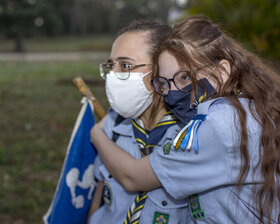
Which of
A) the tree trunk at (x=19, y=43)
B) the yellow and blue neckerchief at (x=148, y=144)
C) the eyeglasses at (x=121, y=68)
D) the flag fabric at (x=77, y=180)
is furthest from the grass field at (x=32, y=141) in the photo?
the tree trunk at (x=19, y=43)

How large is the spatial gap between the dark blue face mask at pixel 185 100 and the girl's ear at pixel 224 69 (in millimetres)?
78

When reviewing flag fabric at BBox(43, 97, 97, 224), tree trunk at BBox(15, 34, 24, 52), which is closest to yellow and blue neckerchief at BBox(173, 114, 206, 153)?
flag fabric at BBox(43, 97, 97, 224)

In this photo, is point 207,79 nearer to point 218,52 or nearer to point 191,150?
point 218,52

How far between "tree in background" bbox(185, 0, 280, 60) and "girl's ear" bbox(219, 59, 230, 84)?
16.8 feet

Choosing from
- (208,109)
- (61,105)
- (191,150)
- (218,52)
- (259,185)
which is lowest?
(61,105)

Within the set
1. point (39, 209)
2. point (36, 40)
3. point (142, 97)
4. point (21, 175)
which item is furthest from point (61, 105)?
point (36, 40)

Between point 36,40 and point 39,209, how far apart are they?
121 feet

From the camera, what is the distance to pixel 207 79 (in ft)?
4.75

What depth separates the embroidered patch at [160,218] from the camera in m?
1.56

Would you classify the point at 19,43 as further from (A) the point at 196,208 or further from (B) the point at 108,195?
(A) the point at 196,208

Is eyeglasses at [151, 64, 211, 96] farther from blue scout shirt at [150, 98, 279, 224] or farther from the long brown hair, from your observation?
blue scout shirt at [150, 98, 279, 224]

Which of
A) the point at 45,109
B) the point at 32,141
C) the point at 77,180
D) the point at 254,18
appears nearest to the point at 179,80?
the point at 77,180

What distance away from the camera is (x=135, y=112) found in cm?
179

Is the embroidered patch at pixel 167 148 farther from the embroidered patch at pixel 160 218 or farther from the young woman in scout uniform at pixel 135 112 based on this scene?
the embroidered patch at pixel 160 218
